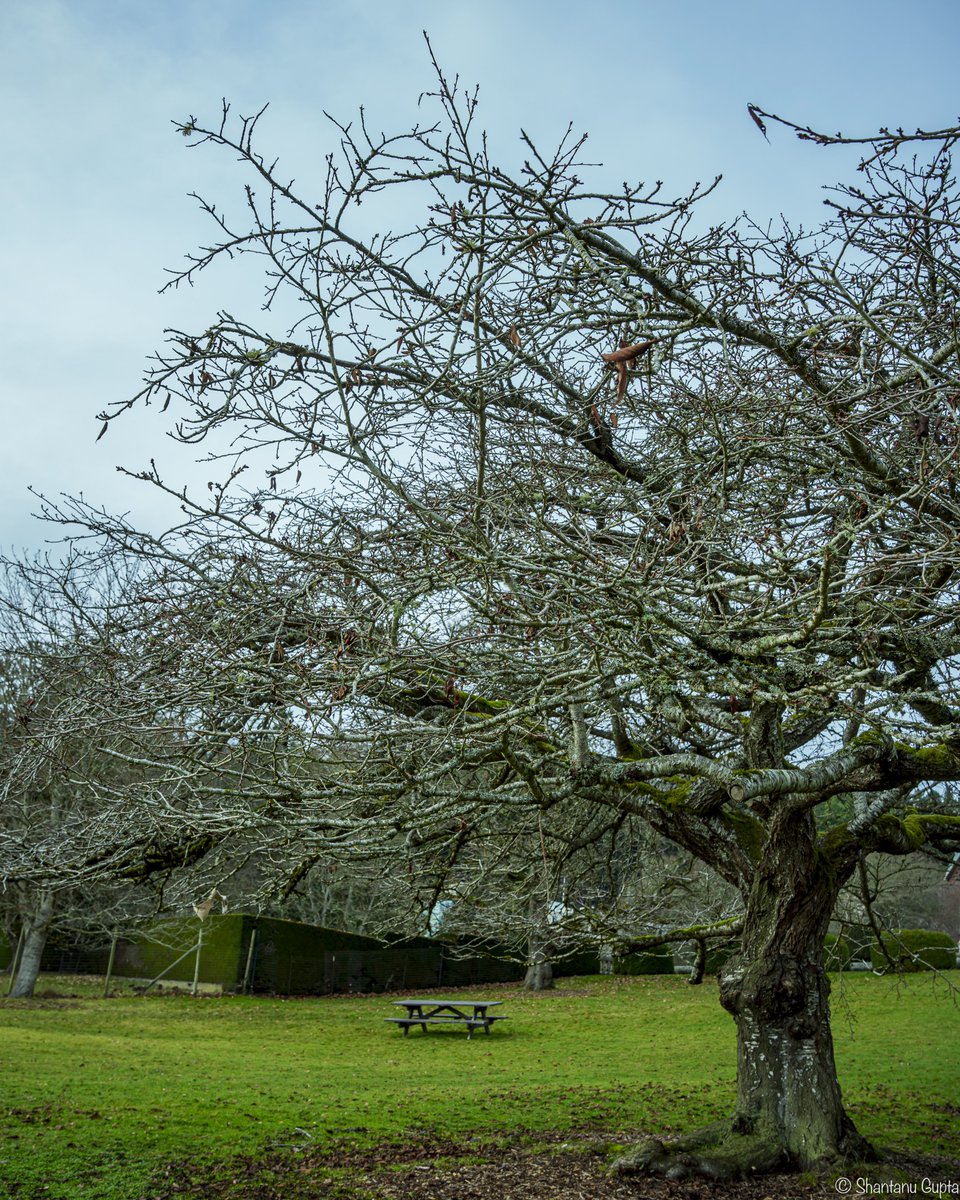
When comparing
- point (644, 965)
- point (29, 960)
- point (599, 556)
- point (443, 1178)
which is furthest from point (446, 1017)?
point (599, 556)

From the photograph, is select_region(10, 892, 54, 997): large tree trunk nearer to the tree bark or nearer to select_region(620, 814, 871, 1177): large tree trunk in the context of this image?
select_region(620, 814, 871, 1177): large tree trunk

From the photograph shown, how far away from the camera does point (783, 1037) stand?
677 cm

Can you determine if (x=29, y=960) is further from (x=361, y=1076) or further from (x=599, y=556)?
(x=599, y=556)

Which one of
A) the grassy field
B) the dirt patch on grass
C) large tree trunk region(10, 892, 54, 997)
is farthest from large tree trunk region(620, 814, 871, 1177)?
large tree trunk region(10, 892, 54, 997)

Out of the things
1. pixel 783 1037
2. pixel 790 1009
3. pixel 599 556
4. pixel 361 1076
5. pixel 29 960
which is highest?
pixel 599 556

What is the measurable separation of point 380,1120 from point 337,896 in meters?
19.2

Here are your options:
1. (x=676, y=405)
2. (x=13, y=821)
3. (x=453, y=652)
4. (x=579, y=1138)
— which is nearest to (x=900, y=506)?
(x=676, y=405)

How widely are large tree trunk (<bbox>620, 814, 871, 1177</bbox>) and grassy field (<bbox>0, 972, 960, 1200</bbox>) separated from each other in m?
2.16

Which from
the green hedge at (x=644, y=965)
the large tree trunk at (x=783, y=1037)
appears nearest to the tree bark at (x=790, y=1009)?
the large tree trunk at (x=783, y=1037)

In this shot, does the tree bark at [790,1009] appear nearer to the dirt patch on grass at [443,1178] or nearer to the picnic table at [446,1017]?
the dirt patch on grass at [443,1178]

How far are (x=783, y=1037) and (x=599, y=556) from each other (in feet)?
14.6

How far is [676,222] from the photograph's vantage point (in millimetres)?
4859

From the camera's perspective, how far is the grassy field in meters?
8.31

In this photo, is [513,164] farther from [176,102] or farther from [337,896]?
[337,896]
